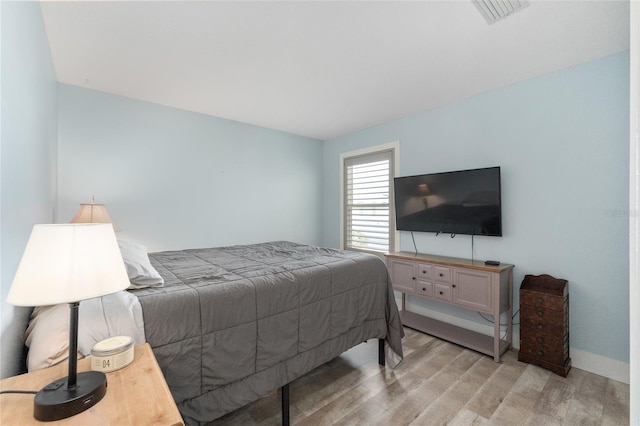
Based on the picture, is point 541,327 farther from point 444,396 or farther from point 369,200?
point 369,200

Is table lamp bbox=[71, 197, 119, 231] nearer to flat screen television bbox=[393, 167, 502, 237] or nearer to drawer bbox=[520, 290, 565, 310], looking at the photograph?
flat screen television bbox=[393, 167, 502, 237]

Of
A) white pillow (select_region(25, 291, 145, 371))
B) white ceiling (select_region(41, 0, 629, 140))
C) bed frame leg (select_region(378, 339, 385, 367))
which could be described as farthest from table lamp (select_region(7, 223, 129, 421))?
bed frame leg (select_region(378, 339, 385, 367))

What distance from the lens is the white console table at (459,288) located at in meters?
2.55

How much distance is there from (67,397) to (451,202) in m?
3.13

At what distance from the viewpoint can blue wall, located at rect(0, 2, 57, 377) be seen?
101cm

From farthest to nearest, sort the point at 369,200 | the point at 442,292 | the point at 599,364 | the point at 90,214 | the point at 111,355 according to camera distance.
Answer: the point at 369,200, the point at 442,292, the point at 90,214, the point at 599,364, the point at 111,355

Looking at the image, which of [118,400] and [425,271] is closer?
[118,400]

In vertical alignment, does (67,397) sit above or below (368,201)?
below

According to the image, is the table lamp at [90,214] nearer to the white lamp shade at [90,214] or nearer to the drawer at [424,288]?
the white lamp shade at [90,214]

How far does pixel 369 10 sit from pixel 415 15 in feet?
0.97

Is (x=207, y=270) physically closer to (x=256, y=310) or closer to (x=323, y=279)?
(x=256, y=310)

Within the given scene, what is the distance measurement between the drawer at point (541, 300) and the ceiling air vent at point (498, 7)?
2065 millimetres

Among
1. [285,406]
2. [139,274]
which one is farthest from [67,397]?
[285,406]

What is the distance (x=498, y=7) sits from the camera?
175cm
